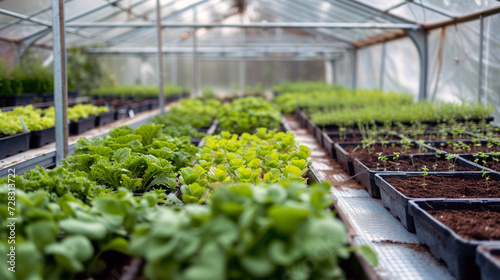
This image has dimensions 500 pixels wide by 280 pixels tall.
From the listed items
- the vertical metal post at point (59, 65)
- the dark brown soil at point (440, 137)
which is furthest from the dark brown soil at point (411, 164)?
the vertical metal post at point (59, 65)

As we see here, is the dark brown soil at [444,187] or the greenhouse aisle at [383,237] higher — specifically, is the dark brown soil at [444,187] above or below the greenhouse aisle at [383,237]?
above

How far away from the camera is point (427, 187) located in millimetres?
2682

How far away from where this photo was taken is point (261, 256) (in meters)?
1.14

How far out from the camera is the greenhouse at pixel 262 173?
1.18 m

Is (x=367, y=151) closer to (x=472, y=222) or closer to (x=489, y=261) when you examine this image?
(x=472, y=222)

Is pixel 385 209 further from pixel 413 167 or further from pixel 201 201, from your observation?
pixel 201 201

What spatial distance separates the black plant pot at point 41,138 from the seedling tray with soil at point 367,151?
2921mm

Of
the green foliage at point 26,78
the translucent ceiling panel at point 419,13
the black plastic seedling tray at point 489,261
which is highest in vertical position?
the translucent ceiling panel at point 419,13

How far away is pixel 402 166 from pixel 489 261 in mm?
1818

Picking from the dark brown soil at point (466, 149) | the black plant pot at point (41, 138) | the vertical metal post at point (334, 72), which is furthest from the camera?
the vertical metal post at point (334, 72)

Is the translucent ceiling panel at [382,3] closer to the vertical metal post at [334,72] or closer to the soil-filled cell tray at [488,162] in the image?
the soil-filled cell tray at [488,162]

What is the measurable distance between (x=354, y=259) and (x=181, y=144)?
1768 mm

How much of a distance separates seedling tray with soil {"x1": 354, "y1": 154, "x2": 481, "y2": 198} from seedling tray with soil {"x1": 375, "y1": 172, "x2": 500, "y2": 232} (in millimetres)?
121

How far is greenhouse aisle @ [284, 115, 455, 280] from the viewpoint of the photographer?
1864mm
